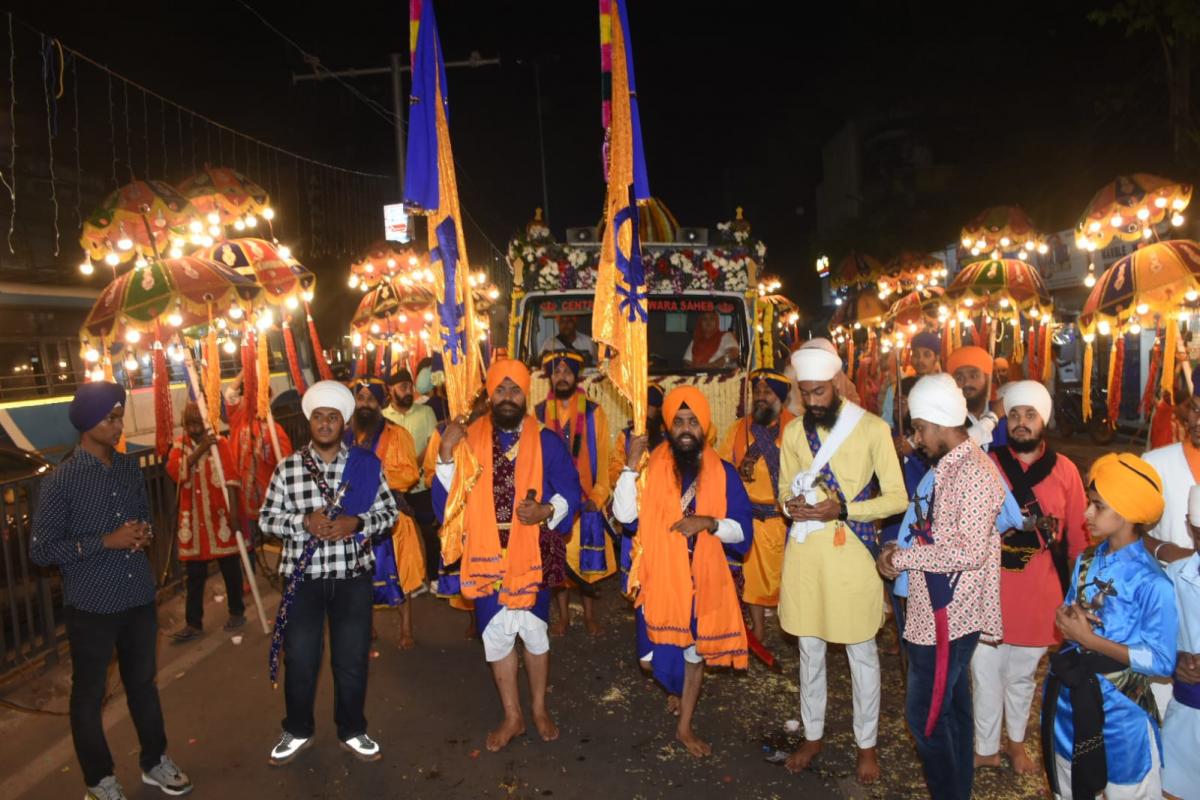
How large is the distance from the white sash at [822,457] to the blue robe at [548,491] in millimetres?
1292

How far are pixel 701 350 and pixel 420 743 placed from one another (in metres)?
5.04

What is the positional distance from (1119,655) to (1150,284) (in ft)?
16.2

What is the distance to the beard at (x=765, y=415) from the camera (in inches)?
232

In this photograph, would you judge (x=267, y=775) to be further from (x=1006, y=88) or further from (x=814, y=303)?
(x=814, y=303)

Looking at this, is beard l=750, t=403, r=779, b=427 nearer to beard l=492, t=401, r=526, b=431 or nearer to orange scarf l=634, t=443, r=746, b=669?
orange scarf l=634, t=443, r=746, b=669

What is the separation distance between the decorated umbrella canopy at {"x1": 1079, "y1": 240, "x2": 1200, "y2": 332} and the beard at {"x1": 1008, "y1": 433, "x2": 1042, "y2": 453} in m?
3.43

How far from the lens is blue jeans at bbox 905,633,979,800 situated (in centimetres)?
318

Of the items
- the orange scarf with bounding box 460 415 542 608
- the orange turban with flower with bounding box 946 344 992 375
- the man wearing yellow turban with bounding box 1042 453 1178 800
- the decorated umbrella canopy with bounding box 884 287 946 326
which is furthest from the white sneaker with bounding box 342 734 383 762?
the decorated umbrella canopy with bounding box 884 287 946 326

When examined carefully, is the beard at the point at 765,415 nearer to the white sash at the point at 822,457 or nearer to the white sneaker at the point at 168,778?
the white sash at the point at 822,457

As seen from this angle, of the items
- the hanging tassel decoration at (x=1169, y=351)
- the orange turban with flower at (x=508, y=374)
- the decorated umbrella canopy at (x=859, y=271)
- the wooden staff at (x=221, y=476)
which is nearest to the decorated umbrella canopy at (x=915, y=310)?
the decorated umbrella canopy at (x=859, y=271)

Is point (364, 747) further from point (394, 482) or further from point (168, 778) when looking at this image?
point (394, 482)

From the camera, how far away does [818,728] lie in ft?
13.1

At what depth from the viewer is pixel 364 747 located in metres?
4.21

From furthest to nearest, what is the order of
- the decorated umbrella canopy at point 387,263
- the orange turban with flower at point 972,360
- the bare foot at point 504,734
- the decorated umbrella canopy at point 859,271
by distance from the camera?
the decorated umbrella canopy at point 859,271, the decorated umbrella canopy at point 387,263, the orange turban with flower at point 972,360, the bare foot at point 504,734
